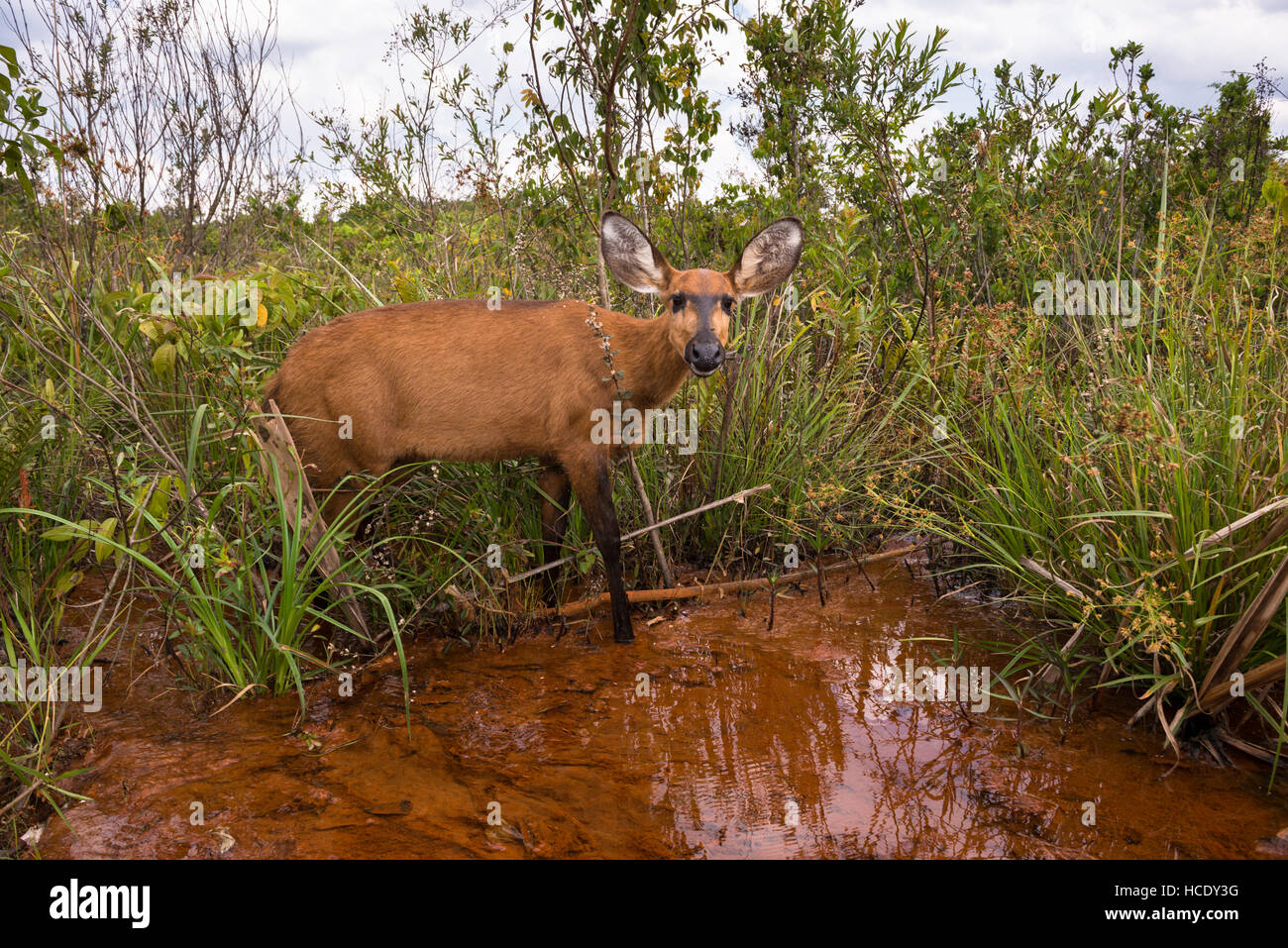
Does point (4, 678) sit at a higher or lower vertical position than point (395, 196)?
lower

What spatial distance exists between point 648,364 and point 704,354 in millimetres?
676

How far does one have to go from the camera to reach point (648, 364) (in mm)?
4199

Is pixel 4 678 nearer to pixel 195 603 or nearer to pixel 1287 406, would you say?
pixel 195 603

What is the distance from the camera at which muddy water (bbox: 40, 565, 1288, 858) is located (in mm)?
2559

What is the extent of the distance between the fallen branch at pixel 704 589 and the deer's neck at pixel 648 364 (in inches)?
36.9

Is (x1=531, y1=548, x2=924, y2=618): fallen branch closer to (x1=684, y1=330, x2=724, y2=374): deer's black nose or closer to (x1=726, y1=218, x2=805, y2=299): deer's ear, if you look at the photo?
(x1=684, y1=330, x2=724, y2=374): deer's black nose

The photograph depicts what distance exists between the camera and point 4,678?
2992mm

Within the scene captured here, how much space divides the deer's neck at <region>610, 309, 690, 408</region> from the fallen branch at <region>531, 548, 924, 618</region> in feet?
3.07

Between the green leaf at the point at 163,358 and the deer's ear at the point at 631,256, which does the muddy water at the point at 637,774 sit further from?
the deer's ear at the point at 631,256

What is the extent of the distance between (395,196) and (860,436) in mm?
4604
